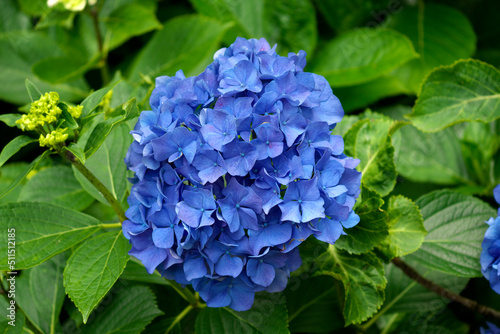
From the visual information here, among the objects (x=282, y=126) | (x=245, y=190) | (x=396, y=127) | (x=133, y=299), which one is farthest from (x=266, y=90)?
(x=133, y=299)

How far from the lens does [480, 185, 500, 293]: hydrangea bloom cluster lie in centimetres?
106

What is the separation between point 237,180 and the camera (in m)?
0.92

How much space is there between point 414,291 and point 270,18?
1.17 m

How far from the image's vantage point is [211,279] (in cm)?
97

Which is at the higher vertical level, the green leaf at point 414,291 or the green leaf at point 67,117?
the green leaf at point 67,117

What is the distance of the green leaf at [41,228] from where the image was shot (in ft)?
3.35

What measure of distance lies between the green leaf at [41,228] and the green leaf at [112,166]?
116 mm

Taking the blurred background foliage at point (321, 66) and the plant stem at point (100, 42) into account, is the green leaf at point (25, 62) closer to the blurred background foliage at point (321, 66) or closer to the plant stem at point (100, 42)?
the blurred background foliage at point (321, 66)

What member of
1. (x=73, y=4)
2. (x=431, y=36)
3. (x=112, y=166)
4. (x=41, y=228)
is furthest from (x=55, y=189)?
(x=431, y=36)

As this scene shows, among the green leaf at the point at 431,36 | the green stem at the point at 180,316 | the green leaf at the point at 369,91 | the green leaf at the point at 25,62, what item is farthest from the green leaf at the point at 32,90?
the green leaf at the point at 431,36

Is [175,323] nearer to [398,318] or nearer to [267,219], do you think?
[267,219]

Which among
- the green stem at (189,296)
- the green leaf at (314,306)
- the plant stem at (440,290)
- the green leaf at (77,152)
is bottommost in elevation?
the green leaf at (314,306)

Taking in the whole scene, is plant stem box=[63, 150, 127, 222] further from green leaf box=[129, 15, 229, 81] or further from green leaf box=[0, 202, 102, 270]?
green leaf box=[129, 15, 229, 81]

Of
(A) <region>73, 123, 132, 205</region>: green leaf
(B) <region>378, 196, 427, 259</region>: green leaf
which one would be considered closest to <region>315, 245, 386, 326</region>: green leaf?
(B) <region>378, 196, 427, 259</region>: green leaf
